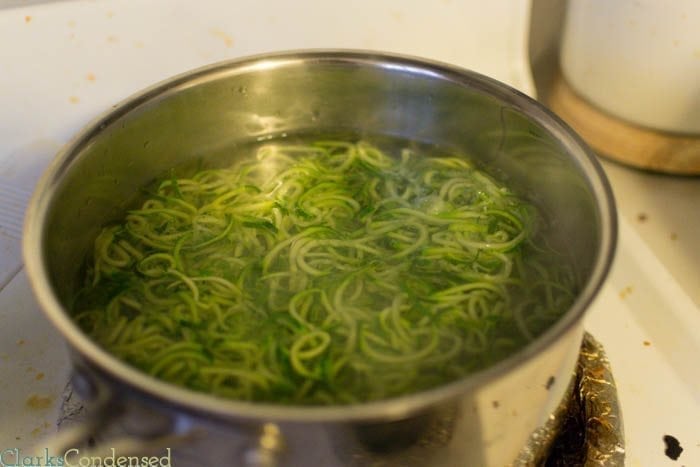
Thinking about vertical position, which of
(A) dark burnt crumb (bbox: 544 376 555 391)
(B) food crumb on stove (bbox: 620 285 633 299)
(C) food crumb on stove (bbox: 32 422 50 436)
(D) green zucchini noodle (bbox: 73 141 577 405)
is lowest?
(C) food crumb on stove (bbox: 32 422 50 436)

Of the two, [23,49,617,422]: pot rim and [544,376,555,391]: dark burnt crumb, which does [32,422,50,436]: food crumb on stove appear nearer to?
[23,49,617,422]: pot rim

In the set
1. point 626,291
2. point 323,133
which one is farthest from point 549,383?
point 323,133

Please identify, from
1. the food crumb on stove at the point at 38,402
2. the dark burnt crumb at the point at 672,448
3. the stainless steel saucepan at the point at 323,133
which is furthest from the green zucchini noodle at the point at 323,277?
the dark burnt crumb at the point at 672,448

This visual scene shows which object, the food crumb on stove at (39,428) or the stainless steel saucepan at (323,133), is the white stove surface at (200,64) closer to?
the food crumb on stove at (39,428)

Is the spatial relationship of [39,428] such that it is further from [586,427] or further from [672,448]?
[672,448]

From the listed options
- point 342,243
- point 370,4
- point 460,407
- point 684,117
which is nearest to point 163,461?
point 460,407

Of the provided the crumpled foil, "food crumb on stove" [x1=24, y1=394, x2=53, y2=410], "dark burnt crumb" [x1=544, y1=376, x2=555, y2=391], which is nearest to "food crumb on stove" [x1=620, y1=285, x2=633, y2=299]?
the crumpled foil

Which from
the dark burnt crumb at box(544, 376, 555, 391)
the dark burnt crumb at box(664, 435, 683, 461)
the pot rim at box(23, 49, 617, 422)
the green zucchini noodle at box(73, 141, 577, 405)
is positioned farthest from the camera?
the dark burnt crumb at box(664, 435, 683, 461)

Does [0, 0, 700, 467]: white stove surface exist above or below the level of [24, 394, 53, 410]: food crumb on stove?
above
